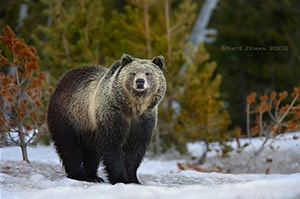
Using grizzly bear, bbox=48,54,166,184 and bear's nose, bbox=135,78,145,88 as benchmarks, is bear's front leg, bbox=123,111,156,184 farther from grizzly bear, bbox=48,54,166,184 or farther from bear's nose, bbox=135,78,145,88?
bear's nose, bbox=135,78,145,88

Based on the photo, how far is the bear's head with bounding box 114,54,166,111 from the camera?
20.8 feet

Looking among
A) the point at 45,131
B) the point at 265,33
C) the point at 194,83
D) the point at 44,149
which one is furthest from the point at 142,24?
the point at 265,33

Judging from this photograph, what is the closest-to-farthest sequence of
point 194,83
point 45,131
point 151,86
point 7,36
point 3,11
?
point 151,86 < point 7,36 < point 45,131 < point 194,83 < point 3,11

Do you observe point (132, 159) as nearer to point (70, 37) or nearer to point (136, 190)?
point (136, 190)

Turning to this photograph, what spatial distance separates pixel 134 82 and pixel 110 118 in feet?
1.79

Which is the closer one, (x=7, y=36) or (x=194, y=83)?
(x=7, y=36)

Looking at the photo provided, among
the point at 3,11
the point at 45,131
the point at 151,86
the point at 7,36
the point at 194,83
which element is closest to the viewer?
the point at 151,86

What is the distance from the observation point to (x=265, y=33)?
1736cm

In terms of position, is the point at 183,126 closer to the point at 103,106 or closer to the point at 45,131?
the point at 45,131

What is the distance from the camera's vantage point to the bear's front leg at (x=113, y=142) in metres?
6.46

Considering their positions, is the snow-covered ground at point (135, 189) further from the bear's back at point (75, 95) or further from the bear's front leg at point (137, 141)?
the bear's back at point (75, 95)

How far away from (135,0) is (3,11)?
20.7ft

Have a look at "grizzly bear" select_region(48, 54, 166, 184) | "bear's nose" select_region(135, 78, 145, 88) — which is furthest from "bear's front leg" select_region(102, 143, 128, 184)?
"bear's nose" select_region(135, 78, 145, 88)

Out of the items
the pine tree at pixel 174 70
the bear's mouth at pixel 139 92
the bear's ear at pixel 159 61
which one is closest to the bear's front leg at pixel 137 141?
the bear's mouth at pixel 139 92
